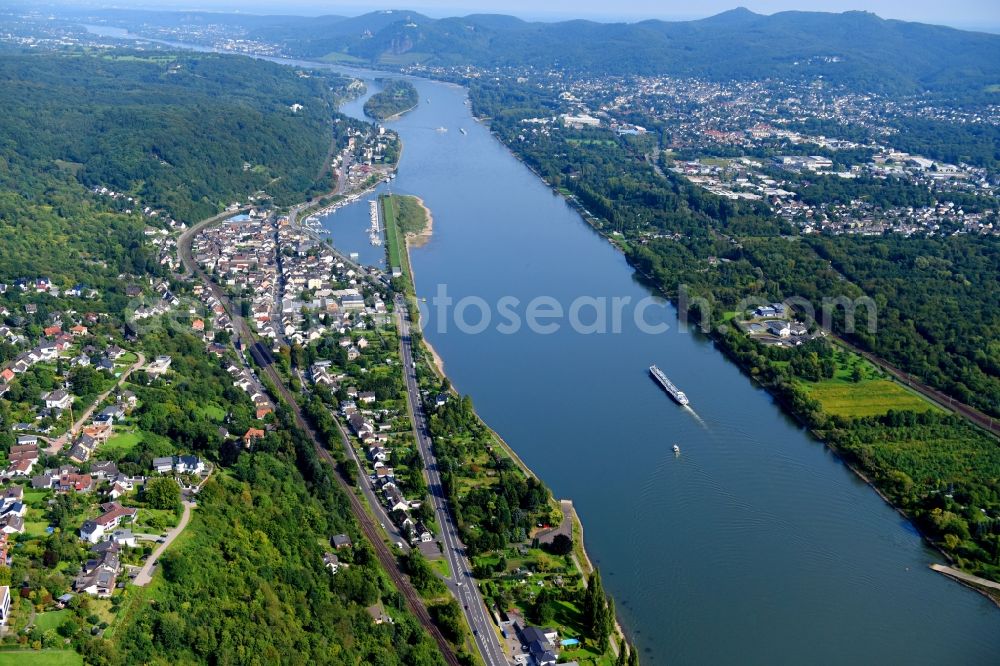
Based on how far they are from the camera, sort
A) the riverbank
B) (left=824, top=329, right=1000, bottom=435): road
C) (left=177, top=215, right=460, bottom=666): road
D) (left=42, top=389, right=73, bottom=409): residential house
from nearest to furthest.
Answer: (left=177, top=215, right=460, bottom=666): road → the riverbank → (left=42, top=389, right=73, bottom=409): residential house → (left=824, top=329, right=1000, bottom=435): road

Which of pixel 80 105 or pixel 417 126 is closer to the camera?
pixel 80 105

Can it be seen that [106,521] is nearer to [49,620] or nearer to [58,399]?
[49,620]

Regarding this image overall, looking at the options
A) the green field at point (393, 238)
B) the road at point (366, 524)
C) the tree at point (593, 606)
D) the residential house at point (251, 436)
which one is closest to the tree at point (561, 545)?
the tree at point (593, 606)

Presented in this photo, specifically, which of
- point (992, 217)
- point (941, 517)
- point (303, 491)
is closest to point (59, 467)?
point (303, 491)

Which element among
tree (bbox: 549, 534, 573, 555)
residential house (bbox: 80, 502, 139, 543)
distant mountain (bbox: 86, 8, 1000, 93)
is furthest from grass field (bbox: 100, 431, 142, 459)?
distant mountain (bbox: 86, 8, 1000, 93)

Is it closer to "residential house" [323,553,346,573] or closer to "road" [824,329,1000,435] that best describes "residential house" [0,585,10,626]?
"residential house" [323,553,346,573]

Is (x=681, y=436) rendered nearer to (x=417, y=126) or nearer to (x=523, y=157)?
(x=523, y=157)
